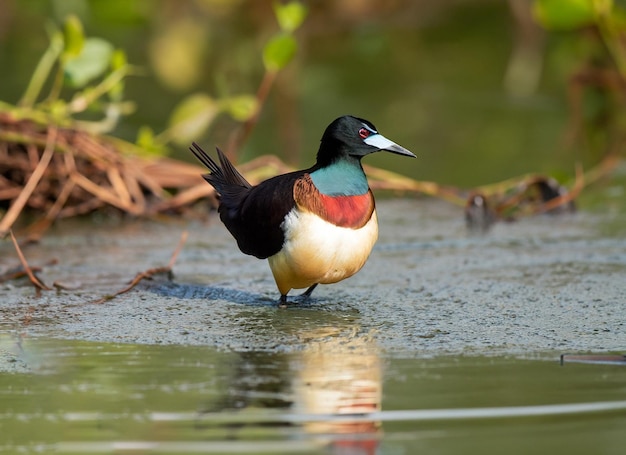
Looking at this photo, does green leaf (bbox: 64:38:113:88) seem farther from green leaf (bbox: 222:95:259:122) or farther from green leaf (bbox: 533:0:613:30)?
green leaf (bbox: 533:0:613:30)

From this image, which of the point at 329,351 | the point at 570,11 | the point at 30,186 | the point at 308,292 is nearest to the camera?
the point at 329,351

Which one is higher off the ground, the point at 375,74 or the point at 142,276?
the point at 375,74

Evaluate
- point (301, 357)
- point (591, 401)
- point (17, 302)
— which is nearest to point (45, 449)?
point (301, 357)

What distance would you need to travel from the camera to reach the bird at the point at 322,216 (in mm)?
3832

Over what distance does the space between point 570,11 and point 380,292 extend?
148 inches

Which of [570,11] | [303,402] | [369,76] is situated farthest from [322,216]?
[369,76]

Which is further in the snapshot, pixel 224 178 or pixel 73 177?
pixel 73 177

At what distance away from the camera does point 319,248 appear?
381 centimetres

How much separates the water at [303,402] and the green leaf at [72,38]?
2468 mm

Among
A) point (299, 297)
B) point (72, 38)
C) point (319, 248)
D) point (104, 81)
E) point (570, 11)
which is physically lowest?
point (299, 297)

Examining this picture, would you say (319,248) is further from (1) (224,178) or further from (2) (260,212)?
(1) (224,178)

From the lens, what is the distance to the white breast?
3.82m

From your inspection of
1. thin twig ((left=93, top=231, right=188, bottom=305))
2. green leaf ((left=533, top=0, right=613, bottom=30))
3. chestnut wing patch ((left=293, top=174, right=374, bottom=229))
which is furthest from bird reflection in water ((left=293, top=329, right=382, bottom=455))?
A: green leaf ((left=533, top=0, right=613, bottom=30))

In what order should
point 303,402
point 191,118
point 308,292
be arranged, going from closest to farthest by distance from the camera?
1. point 303,402
2. point 308,292
3. point 191,118
